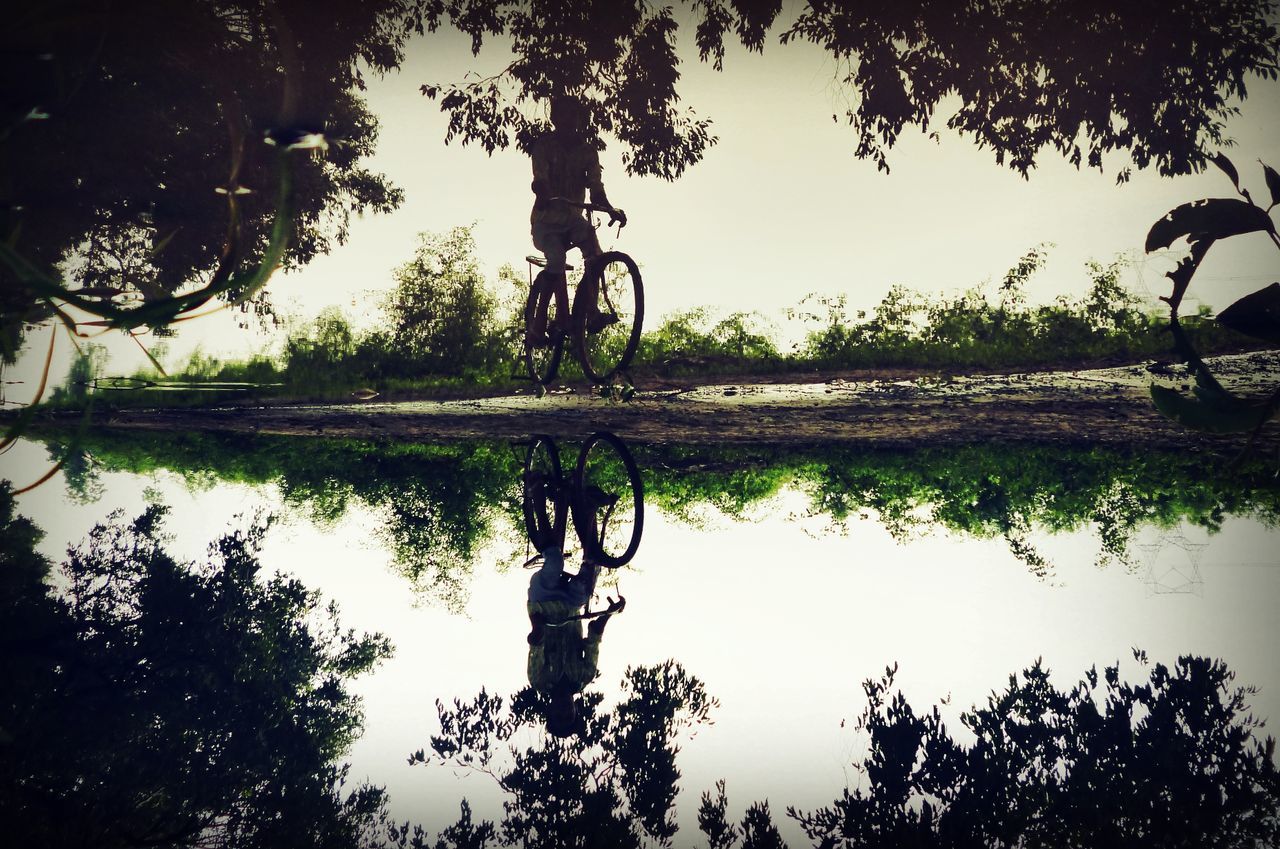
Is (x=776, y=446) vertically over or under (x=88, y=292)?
under

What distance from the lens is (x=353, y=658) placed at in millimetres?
Result: 2285

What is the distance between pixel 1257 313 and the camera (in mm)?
1886

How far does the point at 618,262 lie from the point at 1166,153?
222 inches

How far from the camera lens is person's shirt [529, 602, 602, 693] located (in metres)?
2.11

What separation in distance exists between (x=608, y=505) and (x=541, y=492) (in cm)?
41

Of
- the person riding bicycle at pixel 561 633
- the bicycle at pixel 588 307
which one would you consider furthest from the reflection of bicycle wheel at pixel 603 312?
the person riding bicycle at pixel 561 633

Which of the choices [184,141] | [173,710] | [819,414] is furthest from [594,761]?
[184,141]

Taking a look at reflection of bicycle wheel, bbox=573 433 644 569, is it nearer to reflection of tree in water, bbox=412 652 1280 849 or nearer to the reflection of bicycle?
the reflection of bicycle

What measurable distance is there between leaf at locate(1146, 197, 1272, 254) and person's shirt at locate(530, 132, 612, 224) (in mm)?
4893

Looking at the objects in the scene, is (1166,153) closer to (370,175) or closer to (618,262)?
(618,262)

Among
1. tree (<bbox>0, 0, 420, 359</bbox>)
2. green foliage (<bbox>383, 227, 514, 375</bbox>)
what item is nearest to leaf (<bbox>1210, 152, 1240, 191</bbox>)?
tree (<bbox>0, 0, 420, 359</bbox>)

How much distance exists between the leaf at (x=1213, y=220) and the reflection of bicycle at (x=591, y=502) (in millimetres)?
2105

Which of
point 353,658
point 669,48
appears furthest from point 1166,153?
point 353,658

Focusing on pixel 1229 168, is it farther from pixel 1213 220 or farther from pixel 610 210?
pixel 610 210
